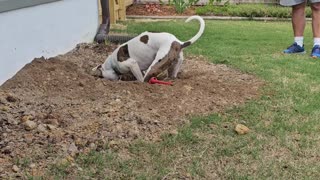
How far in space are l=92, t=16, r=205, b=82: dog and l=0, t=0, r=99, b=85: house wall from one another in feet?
2.82

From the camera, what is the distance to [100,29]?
765 centimetres

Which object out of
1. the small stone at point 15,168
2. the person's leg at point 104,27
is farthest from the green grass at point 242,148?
the person's leg at point 104,27

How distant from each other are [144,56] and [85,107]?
1.11m

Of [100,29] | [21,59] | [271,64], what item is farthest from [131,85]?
[100,29]

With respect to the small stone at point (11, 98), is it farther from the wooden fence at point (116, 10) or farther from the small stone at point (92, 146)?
the wooden fence at point (116, 10)

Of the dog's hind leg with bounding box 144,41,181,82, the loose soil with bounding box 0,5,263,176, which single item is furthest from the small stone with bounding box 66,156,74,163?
the dog's hind leg with bounding box 144,41,181,82

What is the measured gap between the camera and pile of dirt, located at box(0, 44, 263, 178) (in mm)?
3442

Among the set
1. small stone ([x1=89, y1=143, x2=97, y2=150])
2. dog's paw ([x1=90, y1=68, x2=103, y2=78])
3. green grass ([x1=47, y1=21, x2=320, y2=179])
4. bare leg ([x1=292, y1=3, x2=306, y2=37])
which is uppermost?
bare leg ([x1=292, y1=3, x2=306, y2=37])

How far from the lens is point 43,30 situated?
577 centimetres

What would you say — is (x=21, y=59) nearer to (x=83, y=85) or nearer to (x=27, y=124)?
(x=83, y=85)

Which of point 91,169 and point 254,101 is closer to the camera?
point 91,169

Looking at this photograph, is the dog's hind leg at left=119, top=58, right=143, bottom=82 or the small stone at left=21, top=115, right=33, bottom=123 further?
the dog's hind leg at left=119, top=58, right=143, bottom=82

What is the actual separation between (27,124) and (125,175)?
99cm

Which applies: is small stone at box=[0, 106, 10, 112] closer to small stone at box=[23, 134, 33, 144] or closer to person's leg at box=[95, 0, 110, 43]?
small stone at box=[23, 134, 33, 144]
